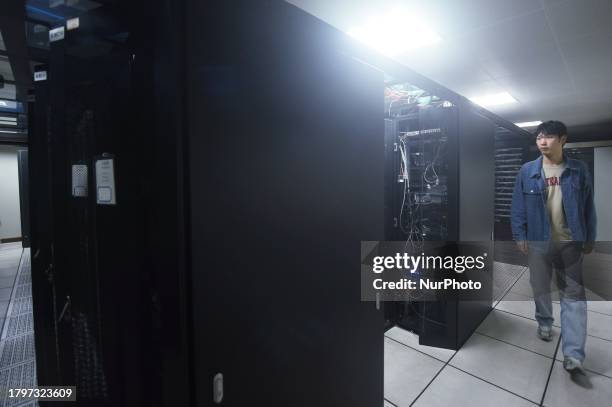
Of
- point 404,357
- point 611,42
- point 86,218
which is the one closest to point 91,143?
point 86,218

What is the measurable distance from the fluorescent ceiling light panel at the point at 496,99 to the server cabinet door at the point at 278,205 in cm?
472

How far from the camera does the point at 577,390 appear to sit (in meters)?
1.91

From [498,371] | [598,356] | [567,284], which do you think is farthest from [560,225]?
[498,371]

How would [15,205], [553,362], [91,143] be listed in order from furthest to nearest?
[15,205] < [553,362] < [91,143]

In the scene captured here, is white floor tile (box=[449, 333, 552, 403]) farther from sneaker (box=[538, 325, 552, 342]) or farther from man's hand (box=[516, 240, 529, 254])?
man's hand (box=[516, 240, 529, 254])

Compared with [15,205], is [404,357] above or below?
below

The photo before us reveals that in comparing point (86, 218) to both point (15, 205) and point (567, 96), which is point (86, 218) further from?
point (15, 205)

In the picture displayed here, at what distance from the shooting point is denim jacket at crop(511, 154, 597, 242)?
2.19m

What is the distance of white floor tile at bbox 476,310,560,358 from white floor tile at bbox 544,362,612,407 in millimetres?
282

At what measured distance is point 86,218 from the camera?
0.73 m

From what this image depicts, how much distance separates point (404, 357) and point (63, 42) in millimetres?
2668

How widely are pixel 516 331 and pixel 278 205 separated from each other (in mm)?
3024

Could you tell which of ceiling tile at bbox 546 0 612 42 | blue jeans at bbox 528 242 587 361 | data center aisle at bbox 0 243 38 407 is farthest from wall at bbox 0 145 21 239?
ceiling tile at bbox 546 0 612 42

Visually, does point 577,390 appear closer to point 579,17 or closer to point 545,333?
point 545,333
